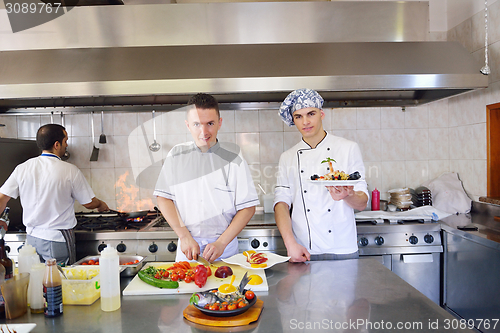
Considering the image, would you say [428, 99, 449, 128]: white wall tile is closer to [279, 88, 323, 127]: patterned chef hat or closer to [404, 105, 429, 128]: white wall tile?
[404, 105, 429, 128]: white wall tile

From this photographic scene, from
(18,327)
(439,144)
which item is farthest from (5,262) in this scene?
(439,144)

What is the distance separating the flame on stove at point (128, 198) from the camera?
3.46m

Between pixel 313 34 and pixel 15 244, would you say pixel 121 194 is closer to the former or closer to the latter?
pixel 15 244

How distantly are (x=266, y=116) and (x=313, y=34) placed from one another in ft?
→ 3.12

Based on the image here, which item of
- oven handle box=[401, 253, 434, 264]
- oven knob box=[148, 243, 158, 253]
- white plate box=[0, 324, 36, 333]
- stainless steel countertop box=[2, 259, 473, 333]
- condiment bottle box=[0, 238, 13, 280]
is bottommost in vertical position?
oven handle box=[401, 253, 434, 264]

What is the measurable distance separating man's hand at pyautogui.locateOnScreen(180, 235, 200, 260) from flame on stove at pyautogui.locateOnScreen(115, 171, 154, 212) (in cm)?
179

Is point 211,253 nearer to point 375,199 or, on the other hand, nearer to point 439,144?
point 375,199

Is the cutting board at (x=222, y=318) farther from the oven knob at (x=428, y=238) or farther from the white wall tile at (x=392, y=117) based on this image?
the white wall tile at (x=392, y=117)

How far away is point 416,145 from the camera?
3.47 meters

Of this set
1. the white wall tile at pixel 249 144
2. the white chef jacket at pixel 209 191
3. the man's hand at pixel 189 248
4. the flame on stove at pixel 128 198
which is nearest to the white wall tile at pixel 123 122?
the flame on stove at pixel 128 198

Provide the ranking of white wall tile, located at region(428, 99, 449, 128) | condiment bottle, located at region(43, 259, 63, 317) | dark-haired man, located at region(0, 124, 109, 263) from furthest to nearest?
white wall tile, located at region(428, 99, 449, 128) < dark-haired man, located at region(0, 124, 109, 263) < condiment bottle, located at region(43, 259, 63, 317)

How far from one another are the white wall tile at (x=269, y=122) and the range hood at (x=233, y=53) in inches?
33.8

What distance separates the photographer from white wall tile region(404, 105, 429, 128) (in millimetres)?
3447

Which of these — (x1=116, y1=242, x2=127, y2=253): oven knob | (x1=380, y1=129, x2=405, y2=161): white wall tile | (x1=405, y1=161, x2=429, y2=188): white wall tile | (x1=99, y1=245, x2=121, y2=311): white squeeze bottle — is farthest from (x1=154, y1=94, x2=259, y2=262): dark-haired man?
(x1=405, y1=161, x2=429, y2=188): white wall tile
